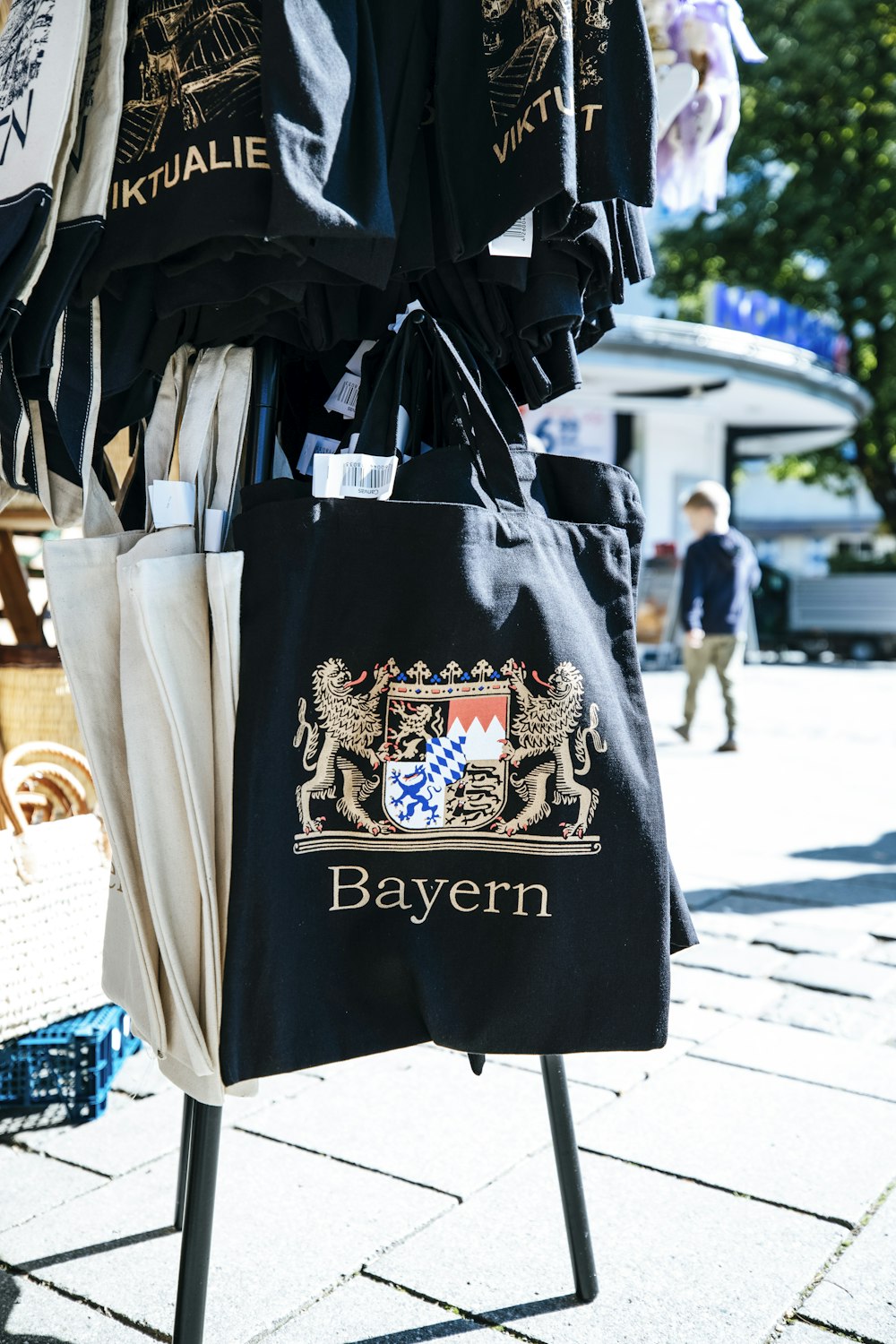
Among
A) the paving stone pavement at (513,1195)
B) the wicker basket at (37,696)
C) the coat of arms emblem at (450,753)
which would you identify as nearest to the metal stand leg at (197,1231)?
the paving stone pavement at (513,1195)

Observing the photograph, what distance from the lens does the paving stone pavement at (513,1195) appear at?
1.87 m

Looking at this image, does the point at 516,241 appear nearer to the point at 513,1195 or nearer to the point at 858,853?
the point at 513,1195

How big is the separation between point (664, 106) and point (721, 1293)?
228 centimetres

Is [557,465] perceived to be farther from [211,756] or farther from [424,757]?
A: [211,756]

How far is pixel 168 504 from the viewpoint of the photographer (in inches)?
62.5

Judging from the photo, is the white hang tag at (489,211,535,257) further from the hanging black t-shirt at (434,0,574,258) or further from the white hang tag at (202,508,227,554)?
the white hang tag at (202,508,227,554)

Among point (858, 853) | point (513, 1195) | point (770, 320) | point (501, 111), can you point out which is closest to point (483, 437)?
point (501, 111)

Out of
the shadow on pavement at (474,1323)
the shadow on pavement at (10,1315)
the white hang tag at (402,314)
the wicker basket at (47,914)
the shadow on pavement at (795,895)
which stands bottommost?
the shadow on pavement at (474,1323)

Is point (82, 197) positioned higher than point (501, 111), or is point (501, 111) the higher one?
point (501, 111)

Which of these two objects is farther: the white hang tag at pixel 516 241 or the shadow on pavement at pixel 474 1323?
the shadow on pavement at pixel 474 1323

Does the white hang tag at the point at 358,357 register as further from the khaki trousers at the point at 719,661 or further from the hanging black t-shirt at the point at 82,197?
the khaki trousers at the point at 719,661

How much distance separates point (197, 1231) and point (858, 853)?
426cm

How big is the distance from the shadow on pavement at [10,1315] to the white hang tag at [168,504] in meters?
1.28

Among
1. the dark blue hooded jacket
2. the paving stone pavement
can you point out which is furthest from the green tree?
the paving stone pavement
